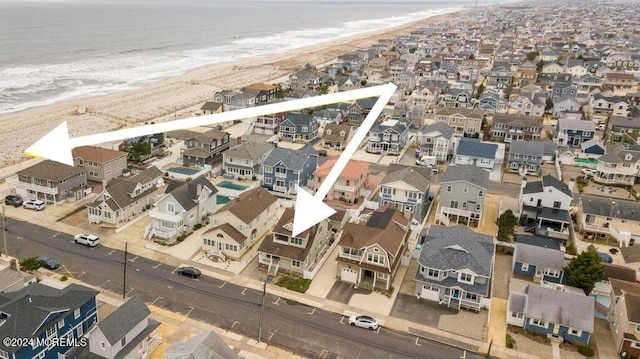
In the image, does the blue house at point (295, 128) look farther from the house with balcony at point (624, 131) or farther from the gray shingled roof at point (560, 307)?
the gray shingled roof at point (560, 307)

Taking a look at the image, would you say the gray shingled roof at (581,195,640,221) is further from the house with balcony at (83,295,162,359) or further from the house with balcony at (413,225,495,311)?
the house with balcony at (83,295,162,359)

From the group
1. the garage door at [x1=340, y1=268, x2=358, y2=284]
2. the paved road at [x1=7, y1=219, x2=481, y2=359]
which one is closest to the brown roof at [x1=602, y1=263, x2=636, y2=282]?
the paved road at [x1=7, y1=219, x2=481, y2=359]

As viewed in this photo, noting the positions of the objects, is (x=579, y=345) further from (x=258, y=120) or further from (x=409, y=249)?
(x=258, y=120)

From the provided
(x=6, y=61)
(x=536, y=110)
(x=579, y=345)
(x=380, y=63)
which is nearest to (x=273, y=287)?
(x=579, y=345)

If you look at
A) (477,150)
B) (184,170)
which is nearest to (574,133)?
(477,150)

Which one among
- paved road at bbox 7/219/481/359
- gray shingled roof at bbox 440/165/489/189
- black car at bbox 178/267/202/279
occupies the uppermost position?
gray shingled roof at bbox 440/165/489/189

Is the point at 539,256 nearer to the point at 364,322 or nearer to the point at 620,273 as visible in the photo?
the point at 620,273
